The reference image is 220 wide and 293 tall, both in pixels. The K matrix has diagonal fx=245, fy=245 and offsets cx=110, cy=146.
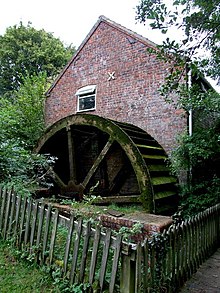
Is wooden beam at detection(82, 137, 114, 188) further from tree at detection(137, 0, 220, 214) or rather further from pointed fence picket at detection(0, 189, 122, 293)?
pointed fence picket at detection(0, 189, 122, 293)

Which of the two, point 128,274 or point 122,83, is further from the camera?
point 122,83

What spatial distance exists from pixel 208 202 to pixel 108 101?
4602mm

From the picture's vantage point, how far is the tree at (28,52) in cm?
2086

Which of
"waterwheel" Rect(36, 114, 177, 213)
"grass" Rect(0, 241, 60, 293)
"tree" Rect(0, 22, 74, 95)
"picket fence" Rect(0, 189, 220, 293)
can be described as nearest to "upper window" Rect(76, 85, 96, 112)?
"waterwheel" Rect(36, 114, 177, 213)

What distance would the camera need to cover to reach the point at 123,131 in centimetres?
580

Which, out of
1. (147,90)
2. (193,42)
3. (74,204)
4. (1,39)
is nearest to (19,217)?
(74,204)

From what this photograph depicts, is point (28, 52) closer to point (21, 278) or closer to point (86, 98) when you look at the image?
point (86, 98)

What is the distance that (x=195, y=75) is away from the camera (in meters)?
5.18

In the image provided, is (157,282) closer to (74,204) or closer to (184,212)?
(74,204)

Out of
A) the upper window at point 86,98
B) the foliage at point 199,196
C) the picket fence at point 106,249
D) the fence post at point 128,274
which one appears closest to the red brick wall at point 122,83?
the upper window at point 86,98

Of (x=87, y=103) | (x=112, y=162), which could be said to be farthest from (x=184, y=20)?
(x=87, y=103)

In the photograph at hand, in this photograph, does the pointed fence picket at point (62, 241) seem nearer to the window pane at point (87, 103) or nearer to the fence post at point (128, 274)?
the fence post at point (128, 274)

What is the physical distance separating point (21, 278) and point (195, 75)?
4774 millimetres

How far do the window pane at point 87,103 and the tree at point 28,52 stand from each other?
12.6 meters
